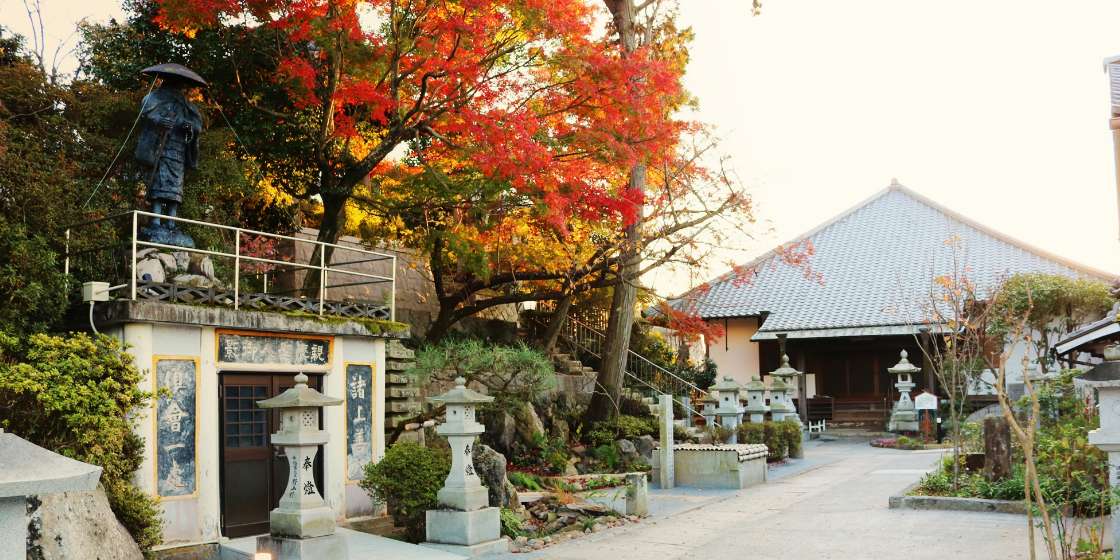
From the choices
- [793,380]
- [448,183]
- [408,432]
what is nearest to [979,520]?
[408,432]

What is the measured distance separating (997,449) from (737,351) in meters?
16.5

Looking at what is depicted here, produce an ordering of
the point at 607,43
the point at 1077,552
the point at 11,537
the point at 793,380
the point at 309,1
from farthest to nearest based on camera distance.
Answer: the point at 793,380 → the point at 607,43 → the point at 309,1 → the point at 1077,552 → the point at 11,537

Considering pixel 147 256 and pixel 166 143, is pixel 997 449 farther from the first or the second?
pixel 166 143

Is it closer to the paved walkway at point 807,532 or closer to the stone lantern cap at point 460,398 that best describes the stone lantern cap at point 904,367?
the paved walkway at point 807,532

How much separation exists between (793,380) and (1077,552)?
18317 mm

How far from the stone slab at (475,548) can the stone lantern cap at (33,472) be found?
23.9 feet

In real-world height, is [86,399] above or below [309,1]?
below

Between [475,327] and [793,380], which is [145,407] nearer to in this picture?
[475,327]

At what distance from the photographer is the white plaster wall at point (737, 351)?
1167 inches

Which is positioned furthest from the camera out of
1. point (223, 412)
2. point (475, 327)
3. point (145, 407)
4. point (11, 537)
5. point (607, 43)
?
point (475, 327)

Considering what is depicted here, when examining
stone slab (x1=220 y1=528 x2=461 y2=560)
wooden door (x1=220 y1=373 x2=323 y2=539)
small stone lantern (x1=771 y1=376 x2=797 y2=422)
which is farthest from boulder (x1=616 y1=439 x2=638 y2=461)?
wooden door (x1=220 y1=373 x2=323 y2=539)

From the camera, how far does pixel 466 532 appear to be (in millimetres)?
11016

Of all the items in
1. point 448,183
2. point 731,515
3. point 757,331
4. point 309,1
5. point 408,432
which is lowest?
point 731,515

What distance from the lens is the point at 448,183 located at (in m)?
16.2
